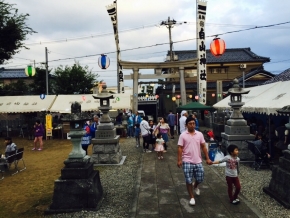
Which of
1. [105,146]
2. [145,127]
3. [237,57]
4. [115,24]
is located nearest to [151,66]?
[115,24]

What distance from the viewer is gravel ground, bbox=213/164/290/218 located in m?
5.20

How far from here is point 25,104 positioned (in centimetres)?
2016

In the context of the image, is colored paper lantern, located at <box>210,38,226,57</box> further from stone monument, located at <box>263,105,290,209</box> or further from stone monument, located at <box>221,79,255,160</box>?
stone monument, located at <box>263,105,290,209</box>

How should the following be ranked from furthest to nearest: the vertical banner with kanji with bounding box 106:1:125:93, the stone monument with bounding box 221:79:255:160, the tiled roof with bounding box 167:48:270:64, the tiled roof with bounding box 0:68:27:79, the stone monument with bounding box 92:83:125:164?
the tiled roof with bounding box 0:68:27:79 → the tiled roof with bounding box 167:48:270:64 → the vertical banner with kanji with bounding box 106:1:125:93 → the stone monument with bounding box 92:83:125:164 → the stone monument with bounding box 221:79:255:160

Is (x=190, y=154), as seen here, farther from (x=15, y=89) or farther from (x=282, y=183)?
(x=15, y=89)

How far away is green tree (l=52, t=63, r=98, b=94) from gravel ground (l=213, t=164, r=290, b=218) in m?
23.9

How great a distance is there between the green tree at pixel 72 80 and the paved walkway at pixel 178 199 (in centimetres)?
2312

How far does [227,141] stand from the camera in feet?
33.7

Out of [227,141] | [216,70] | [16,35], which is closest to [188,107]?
[227,141]

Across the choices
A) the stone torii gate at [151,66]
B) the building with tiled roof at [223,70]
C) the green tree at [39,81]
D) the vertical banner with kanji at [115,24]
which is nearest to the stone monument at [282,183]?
the stone torii gate at [151,66]

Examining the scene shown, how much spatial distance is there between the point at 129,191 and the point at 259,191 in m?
3.32

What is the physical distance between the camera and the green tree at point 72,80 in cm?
2961

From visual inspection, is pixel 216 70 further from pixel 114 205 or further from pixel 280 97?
pixel 114 205

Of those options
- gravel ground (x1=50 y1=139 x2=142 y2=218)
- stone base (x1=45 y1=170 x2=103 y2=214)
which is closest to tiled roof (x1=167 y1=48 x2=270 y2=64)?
gravel ground (x1=50 y1=139 x2=142 y2=218)
